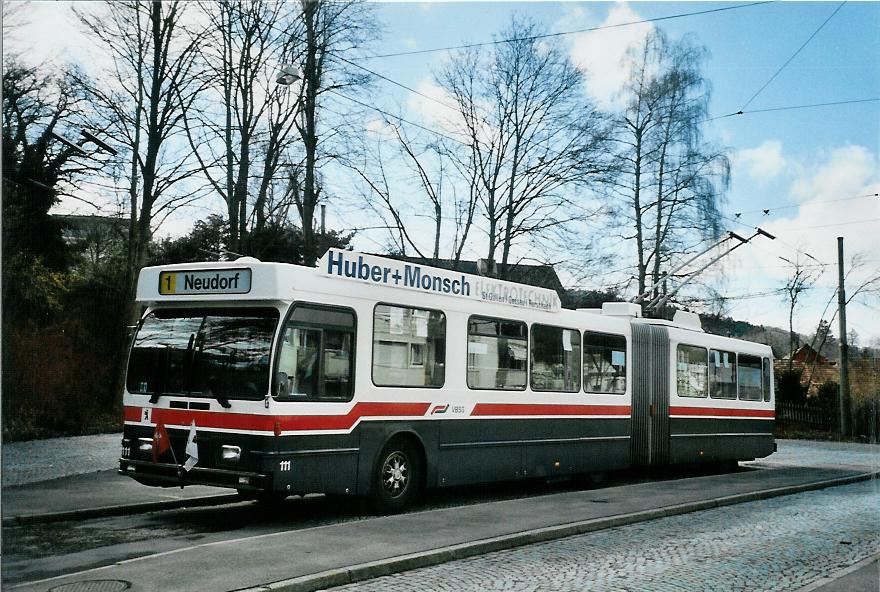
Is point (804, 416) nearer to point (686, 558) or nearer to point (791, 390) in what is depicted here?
point (791, 390)

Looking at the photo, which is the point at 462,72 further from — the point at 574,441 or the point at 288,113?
the point at 574,441

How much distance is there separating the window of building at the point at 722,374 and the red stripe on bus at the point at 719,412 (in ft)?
0.94

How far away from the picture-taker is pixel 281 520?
10.7 meters

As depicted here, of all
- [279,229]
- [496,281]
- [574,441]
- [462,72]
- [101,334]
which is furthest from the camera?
[462,72]

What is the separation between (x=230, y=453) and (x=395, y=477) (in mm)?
2352

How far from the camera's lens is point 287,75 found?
752 inches

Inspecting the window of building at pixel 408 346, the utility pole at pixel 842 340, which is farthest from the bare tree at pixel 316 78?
the utility pole at pixel 842 340

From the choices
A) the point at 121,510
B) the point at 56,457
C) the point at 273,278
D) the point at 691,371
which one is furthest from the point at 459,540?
the point at 56,457

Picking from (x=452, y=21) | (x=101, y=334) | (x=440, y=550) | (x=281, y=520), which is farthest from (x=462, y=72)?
(x=440, y=550)

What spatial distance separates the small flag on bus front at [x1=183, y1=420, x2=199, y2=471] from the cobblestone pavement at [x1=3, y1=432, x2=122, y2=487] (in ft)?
13.9

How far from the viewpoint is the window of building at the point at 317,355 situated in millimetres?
9883

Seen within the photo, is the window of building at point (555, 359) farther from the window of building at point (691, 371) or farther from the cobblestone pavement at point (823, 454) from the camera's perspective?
the cobblestone pavement at point (823, 454)

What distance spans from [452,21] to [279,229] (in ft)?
45.2

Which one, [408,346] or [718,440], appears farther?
[718,440]
